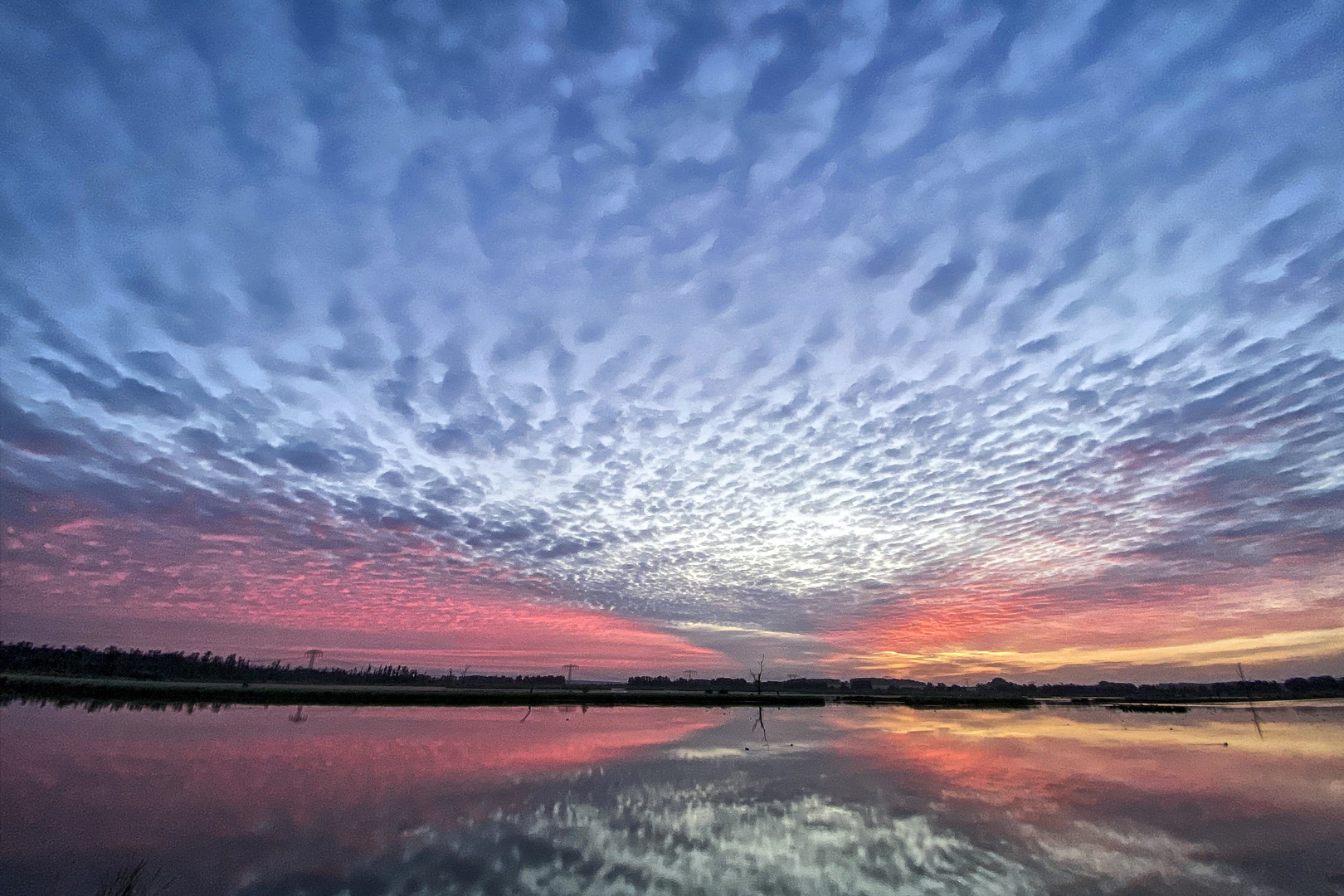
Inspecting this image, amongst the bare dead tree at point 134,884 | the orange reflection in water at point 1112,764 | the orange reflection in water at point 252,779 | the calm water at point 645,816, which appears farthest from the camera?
the orange reflection in water at point 1112,764

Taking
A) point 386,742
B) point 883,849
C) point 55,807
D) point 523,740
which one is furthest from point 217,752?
point 883,849

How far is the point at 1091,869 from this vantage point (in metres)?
14.9

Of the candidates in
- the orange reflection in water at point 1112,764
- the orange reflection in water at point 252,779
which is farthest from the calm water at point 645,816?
the orange reflection in water at point 1112,764

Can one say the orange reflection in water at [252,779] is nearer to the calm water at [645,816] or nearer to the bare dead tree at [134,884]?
the calm water at [645,816]

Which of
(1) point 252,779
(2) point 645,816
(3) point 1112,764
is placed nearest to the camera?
(2) point 645,816

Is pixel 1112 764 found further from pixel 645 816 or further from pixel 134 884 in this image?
pixel 134 884

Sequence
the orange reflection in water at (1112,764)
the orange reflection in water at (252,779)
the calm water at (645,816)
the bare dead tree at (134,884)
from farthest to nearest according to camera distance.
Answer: the orange reflection in water at (1112,764) < the orange reflection in water at (252,779) < the calm water at (645,816) < the bare dead tree at (134,884)

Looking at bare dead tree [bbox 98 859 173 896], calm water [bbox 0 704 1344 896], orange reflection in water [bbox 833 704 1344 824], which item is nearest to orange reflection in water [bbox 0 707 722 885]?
calm water [bbox 0 704 1344 896]

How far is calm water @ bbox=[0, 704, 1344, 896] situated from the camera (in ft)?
45.3

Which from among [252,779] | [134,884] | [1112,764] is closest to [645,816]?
[134,884]

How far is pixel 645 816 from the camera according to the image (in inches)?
766

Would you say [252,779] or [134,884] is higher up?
[134,884]

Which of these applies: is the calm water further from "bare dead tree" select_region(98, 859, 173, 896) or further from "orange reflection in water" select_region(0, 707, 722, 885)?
"bare dead tree" select_region(98, 859, 173, 896)

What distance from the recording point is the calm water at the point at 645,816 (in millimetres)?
13797
